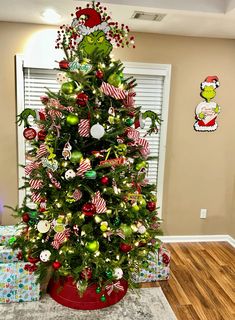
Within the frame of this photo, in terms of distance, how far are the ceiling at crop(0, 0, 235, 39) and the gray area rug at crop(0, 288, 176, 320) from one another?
2.43 m

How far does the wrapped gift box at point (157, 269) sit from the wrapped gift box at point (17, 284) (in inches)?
35.8

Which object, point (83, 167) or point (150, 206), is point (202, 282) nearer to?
point (150, 206)

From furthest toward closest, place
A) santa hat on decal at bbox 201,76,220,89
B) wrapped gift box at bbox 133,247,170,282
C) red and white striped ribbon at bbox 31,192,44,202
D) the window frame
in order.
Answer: santa hat on decal at bbox 201,76,220,89, the window frame, wrapped gift box at bbox 133,247,170,282, red and white striped ribbon at bbox 31,192,44,202

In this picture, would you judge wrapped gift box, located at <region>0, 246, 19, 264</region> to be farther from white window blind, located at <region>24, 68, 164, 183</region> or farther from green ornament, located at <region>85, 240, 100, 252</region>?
white window blind, located at <region>24, 68, 164, 183</region>

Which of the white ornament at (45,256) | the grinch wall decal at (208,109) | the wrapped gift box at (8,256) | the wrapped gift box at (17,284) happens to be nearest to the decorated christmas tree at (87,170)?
the white ornament at (45,256)

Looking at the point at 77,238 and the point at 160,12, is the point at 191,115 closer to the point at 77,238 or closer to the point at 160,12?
the point at 160,12

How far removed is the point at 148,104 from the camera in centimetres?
339

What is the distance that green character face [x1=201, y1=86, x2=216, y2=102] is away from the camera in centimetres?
338

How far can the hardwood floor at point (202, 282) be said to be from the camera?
7.97 feet

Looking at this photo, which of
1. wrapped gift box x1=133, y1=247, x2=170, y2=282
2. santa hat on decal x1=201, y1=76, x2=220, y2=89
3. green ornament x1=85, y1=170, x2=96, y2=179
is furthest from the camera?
santa hat on decal x1=201, y1=76, x2=220, y2=89

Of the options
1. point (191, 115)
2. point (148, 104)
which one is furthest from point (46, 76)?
point (191, 115)

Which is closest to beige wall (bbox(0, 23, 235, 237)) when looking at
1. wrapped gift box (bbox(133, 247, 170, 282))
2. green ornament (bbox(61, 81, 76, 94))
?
wrapped gift box (bbox(133, 247, 170, 282))

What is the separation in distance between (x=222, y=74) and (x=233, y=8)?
3.34 feet

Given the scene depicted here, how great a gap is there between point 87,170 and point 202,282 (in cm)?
166
